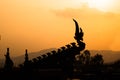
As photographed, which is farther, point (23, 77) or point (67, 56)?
point (67, 56)

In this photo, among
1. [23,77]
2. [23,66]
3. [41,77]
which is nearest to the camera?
[41,77]

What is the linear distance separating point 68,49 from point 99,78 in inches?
246

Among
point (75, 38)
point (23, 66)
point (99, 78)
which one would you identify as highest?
point (75, 38)

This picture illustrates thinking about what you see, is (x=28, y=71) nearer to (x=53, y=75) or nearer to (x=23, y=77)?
(x=23, y=77)

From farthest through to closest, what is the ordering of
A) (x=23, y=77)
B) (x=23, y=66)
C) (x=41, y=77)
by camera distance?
(x=23, y=66), (x=23, y=77), (x=41, y=77)

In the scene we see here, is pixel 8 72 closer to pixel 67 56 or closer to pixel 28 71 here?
pixel 28 71

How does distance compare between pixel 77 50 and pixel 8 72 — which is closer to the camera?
pixel 8 72

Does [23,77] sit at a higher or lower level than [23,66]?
lower

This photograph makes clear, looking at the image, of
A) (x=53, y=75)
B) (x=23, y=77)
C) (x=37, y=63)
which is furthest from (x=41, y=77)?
(x=37, y=63)

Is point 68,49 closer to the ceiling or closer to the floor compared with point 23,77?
closer to the ceiling

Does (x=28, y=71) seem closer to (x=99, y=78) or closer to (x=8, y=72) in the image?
(x=8, y=72)

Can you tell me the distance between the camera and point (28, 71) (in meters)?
29.3

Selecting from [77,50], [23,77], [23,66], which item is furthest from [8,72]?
[77,50]

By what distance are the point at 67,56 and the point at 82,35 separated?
2588 mm
